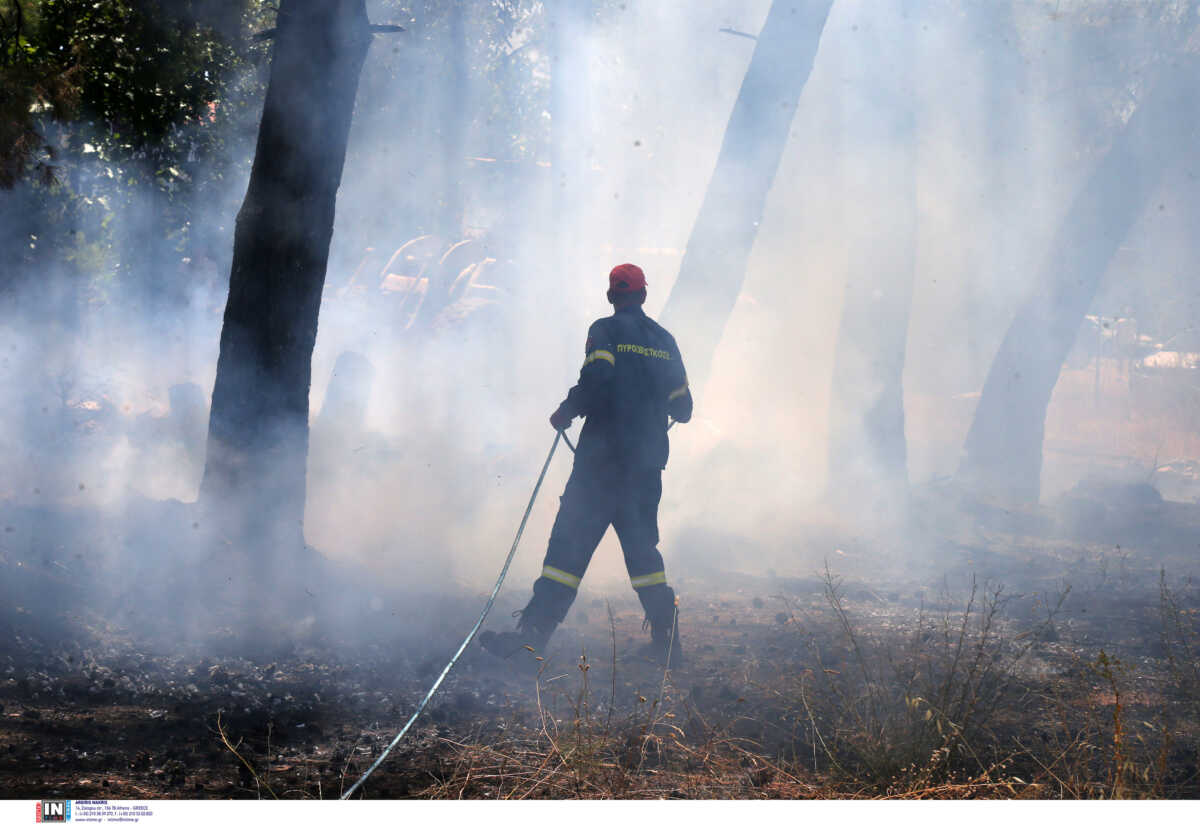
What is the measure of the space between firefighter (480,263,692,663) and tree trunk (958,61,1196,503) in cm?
599

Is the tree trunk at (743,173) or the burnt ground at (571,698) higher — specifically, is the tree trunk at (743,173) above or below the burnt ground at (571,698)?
above

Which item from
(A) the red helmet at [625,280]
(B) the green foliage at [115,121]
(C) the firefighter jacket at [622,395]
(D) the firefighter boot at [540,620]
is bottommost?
(D) the firefighter boot at [540,620]

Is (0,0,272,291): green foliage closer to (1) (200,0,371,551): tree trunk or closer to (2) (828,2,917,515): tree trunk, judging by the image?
(1) (200,0,371,551): tree trunk

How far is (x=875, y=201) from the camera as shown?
10094mm

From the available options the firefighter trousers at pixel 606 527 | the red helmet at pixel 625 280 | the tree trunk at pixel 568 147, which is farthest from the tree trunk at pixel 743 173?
the tree trunk at pixel 568 147

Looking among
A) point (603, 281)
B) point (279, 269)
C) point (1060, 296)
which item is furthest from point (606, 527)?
point (603, 281)

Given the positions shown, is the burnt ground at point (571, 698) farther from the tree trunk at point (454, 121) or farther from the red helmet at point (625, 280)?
the tree trunk at point (454, 121)

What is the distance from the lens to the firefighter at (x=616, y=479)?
4180mm

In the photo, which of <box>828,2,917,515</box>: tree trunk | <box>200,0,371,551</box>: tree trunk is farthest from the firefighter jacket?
<box>828,2,917,515</box>: tree trunk

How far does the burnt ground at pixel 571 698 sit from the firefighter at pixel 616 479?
0.26 metres

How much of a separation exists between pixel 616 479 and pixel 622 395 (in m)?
0.40

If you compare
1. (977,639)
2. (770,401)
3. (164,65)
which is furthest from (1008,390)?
(164,65)

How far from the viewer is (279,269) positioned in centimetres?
442

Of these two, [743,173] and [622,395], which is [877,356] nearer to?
[743,173]
